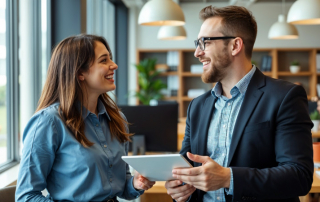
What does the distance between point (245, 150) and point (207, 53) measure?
512mm

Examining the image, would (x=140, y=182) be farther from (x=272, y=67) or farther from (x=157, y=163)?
(x=272, y=67)

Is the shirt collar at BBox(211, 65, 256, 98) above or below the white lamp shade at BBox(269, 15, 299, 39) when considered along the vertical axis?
below

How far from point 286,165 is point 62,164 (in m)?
0.94

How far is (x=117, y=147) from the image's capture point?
5.73 ft

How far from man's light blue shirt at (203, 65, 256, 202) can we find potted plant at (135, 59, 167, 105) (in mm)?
5065

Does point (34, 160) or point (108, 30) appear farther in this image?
point (108, 30)

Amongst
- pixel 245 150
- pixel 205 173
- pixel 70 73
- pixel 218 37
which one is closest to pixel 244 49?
pixel 218 37

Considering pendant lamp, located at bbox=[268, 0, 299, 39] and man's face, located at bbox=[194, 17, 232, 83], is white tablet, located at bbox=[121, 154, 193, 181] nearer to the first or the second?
man's face, located at bbox=[194, 17, 232, 83]

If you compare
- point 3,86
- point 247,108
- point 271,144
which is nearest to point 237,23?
point 247,108

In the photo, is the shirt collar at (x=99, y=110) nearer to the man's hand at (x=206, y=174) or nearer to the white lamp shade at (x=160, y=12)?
the man's hand at (x=206, y=174)

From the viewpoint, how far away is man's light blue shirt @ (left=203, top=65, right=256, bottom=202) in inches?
65.7

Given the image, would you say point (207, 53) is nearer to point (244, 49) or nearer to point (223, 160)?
point (244, 49)

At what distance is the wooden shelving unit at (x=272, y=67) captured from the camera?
6.90 meters

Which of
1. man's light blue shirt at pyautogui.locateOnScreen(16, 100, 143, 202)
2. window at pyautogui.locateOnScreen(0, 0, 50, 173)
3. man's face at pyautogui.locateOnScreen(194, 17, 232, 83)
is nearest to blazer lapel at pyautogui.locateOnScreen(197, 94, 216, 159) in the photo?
man's face at pyautogui.locateOnScreen(194, 17, 232, 83)
